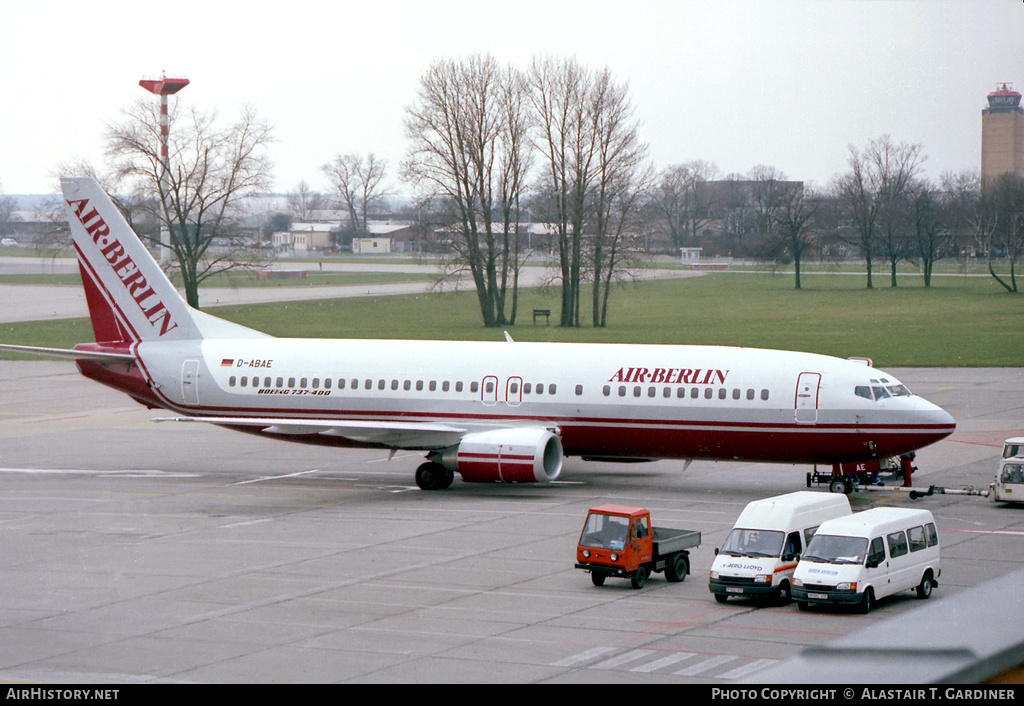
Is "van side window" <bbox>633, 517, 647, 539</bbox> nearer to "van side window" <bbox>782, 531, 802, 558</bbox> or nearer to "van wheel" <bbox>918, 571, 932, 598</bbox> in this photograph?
"van side window" <bbox>782, 531, 802, 558</bbox>

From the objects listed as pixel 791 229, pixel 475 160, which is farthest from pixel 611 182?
pixel 791 229

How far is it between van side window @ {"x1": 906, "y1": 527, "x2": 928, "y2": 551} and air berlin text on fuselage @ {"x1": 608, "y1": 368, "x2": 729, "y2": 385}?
11.6m

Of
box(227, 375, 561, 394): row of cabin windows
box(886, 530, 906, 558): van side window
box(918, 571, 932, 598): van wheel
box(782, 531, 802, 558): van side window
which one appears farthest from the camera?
box(227, 375, 561, 394): row of cabin windows

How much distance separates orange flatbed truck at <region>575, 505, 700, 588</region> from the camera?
25.0 m

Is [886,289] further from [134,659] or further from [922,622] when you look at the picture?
[922,622]

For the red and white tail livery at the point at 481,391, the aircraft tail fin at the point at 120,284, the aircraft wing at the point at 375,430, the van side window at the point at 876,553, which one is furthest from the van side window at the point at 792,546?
the aircraft tail fin at the point at 120,284

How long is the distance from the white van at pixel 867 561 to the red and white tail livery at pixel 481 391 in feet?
32.5

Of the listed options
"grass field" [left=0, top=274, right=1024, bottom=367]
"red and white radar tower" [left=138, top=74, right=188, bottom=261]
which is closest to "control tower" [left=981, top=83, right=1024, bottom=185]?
"grass field" [left=0, top=274, right=1024, bottom=367]

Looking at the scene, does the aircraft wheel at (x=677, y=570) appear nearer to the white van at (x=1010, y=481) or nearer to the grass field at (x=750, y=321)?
the white van at (x=1010, y=481)

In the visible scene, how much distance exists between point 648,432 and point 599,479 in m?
3.71

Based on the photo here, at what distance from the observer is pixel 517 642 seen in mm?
20516

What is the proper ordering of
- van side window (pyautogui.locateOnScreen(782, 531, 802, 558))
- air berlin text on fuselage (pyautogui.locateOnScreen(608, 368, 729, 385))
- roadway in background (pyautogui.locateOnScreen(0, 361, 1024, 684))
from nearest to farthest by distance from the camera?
roadway in background (pyautogui.locateOnScreen(0, 361, 1024, 684)) < van side window (pyautogui.locateOnScreen(782, 531, 802, 558)) < air berlin text on fuselage (pyautogui.locateOnScreen(608, 368, 729, 385))

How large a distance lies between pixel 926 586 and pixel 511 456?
13.7 meters

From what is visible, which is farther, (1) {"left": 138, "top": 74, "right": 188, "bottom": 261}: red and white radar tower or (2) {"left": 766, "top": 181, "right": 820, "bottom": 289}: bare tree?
(2) {"left": 766, "top": 181, "right": 820, "bottom": 289}: bare tree
